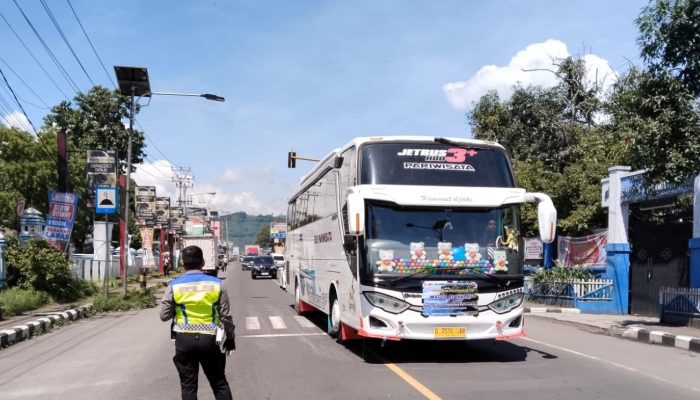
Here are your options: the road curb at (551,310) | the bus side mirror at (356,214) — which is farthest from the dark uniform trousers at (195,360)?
the road curb at (551,310)

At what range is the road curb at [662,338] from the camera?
11391 mm

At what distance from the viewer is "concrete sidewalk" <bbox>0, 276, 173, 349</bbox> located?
12242 mm

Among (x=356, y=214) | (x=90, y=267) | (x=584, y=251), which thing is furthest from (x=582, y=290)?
(x=90, y=267)

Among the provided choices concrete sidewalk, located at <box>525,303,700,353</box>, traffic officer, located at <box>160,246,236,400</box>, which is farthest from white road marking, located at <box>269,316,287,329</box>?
traffic officer, located at <box>160,246,236,400</box>

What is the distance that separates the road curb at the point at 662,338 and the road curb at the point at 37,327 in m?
12.5

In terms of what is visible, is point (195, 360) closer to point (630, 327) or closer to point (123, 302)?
point (630, 327)

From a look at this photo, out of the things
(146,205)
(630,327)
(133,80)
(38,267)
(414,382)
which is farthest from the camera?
(146,205)

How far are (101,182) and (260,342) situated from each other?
11834 mm

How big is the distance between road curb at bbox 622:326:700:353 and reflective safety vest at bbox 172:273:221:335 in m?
9.63

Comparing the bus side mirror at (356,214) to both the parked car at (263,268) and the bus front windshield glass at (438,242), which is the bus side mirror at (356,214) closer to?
the bus front windshield glass at (438,242)

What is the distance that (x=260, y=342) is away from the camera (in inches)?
451

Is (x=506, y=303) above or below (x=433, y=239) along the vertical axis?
below

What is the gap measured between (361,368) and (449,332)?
4.37 ft

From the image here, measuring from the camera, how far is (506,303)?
9.03 meters
